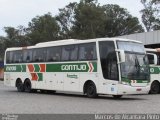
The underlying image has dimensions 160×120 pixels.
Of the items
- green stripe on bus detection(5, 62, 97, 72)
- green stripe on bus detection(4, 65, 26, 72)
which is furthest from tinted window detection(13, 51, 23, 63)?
green stripe on bus detection(5, 62, 97, 72)

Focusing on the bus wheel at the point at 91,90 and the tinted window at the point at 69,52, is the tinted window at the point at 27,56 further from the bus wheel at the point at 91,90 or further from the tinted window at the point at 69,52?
the bus wheel at the point at 91,90

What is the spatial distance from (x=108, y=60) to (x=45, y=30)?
2351 inches

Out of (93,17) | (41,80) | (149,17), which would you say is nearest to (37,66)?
(41,80)

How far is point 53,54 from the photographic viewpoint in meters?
26.6

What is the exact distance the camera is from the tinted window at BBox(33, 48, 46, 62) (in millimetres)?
27750

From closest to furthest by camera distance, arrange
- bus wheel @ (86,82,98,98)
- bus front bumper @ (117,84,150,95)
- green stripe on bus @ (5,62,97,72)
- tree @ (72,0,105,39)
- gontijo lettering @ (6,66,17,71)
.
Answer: bus front bumper @ (117,84,150,95)
bus wheel @ (86,82,98,98)
green stripe on bus @ (5,62,97,72)
gontijo lettering @ (6,66,17,71)
tree @ (72,0,105,39)

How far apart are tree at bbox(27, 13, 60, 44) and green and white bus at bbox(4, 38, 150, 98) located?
166 ft

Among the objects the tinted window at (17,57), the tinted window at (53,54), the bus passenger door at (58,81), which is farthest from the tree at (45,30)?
the bus passenger door at (58,81)

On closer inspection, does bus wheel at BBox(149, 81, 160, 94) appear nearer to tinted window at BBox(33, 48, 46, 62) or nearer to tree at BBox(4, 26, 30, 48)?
tinted window at BBox(33, 48, 46, 62)

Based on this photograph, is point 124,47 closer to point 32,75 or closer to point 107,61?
point 107,61

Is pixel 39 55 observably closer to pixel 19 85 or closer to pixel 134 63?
pixel 19 85

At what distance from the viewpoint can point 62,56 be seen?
25609mm

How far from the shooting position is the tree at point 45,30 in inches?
3162

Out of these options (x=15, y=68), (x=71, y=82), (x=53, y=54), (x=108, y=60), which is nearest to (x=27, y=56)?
(x=15, y=68)
